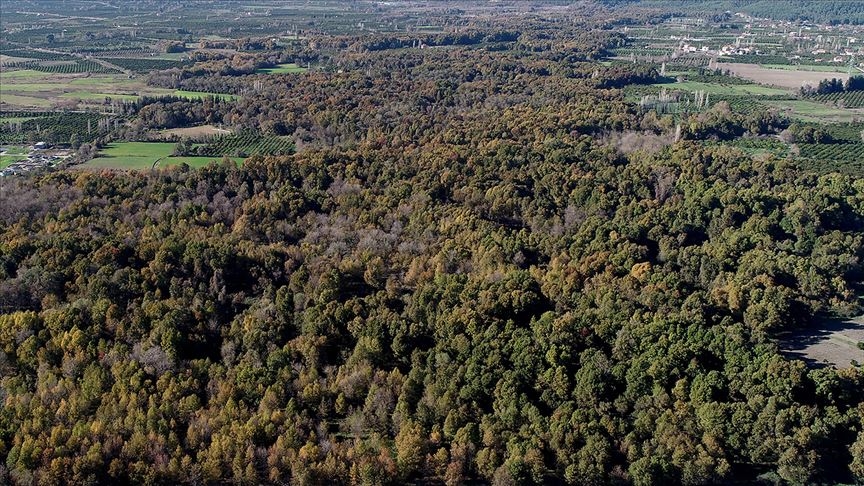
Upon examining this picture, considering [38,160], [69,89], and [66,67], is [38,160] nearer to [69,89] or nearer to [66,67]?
[69,89]

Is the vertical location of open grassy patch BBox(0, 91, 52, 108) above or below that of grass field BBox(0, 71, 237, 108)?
below

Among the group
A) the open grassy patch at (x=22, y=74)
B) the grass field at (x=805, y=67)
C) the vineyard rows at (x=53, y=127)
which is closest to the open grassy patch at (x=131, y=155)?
the vineyard rows at (x=53, y=127)

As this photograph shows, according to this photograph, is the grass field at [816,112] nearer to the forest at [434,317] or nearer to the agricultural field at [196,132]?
the forest at [434,317]

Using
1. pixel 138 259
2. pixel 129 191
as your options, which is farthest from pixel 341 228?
pixel 129 191

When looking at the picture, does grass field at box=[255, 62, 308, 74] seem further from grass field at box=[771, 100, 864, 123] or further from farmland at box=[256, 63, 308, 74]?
grass field at box=[771, 100, 864, 123]

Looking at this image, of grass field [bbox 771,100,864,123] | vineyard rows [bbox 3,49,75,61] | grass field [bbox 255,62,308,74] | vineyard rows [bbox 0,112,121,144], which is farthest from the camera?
vineyard rows [bbox 3,49,75,61]

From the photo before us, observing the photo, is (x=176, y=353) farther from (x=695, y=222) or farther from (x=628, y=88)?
(x=628, y=88)

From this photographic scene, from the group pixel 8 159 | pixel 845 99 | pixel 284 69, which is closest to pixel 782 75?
pixel 845 99

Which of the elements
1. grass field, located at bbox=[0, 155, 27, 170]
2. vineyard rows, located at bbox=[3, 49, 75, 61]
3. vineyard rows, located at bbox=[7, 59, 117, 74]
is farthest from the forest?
vineyard rows, located at bbox=[3, 49, 75, 61]
